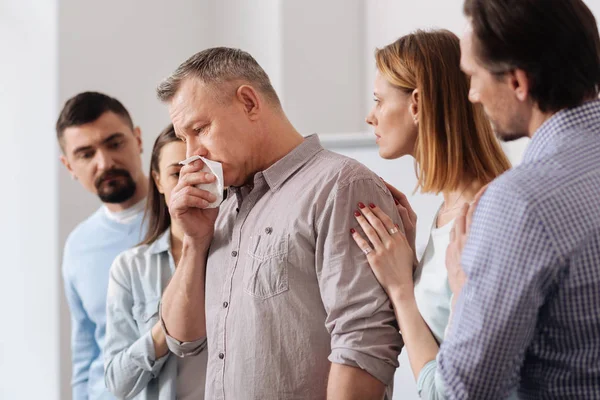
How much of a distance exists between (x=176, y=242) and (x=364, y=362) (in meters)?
0.97

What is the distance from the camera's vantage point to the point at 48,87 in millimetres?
3586

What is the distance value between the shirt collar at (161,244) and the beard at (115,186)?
57 centimetres

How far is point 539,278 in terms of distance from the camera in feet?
3.50

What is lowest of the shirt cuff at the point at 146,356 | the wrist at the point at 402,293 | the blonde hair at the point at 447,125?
the shirt cuff at the point at 146,356

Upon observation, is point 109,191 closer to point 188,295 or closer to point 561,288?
point 188,295

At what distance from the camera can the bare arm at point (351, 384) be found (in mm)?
1437

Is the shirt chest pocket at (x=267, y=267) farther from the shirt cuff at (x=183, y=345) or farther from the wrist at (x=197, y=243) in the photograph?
the shirt cuff at (x=183, y=345)

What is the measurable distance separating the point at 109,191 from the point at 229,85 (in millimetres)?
1257

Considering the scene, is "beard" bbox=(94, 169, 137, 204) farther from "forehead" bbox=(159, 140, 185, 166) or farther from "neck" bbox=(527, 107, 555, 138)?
"neck" bbox=(527, 107, 555, 138)

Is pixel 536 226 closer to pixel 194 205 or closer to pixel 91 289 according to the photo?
pixel 194 205

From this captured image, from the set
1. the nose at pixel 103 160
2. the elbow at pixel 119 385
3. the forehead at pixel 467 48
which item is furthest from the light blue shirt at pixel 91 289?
the forehead at pixel 467 48

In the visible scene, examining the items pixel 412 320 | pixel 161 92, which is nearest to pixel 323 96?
pixel 161 92

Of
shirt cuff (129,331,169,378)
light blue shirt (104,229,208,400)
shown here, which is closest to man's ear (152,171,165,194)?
light blue shirt (104,229,208,400)

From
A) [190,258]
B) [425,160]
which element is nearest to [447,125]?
[425,160]
